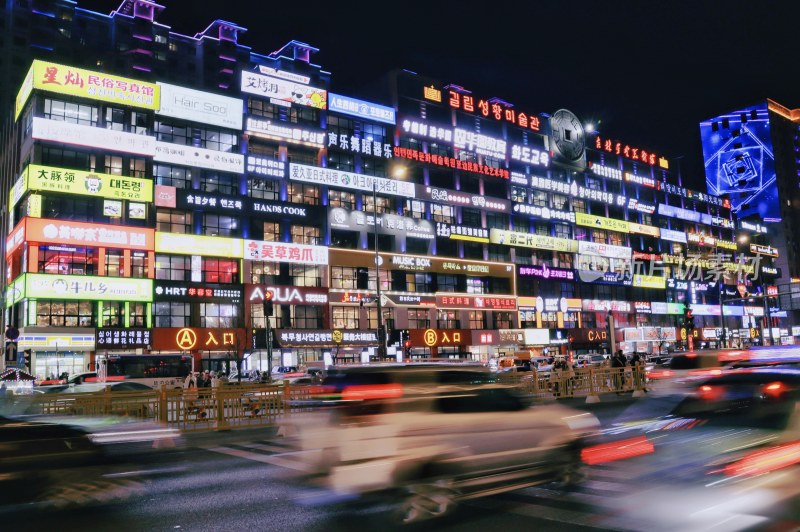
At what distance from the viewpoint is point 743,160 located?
440 ft

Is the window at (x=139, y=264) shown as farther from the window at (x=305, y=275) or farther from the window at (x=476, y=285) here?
the window at (x=476, y=285)

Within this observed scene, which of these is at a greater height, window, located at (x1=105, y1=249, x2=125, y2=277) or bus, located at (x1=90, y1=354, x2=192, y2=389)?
window, located at (x1=105, y1=249, x2=125, y2=277)

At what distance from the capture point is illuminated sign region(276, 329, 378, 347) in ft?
176

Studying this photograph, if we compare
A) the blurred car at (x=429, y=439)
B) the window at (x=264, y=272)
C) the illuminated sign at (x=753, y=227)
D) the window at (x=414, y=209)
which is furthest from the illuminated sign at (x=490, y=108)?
the blurred car at (x=429, y=439)

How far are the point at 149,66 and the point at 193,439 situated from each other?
64835 millimetres

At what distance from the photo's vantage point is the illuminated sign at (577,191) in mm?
75637

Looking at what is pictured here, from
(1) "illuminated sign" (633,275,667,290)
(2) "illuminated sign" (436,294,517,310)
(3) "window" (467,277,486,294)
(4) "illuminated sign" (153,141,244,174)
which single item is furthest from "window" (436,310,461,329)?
(1) "illuminated sign" (633,275,667,290)

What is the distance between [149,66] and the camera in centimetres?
7231

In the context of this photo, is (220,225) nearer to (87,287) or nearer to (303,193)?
(303,193)

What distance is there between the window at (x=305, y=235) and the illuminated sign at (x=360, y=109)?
11551 mm

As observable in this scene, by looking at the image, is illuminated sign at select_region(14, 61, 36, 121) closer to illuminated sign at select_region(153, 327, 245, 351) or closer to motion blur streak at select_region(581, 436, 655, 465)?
illuminated sign at select_region(153, 327, 245, 351)

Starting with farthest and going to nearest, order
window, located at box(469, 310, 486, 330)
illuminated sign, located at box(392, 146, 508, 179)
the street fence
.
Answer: window, located at box(469, 310, 486, 330), illuminated sign, located at box(392, 146, 508, 179), the street fence

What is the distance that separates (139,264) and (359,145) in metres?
22.9

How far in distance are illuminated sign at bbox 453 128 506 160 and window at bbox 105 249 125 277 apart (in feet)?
116
